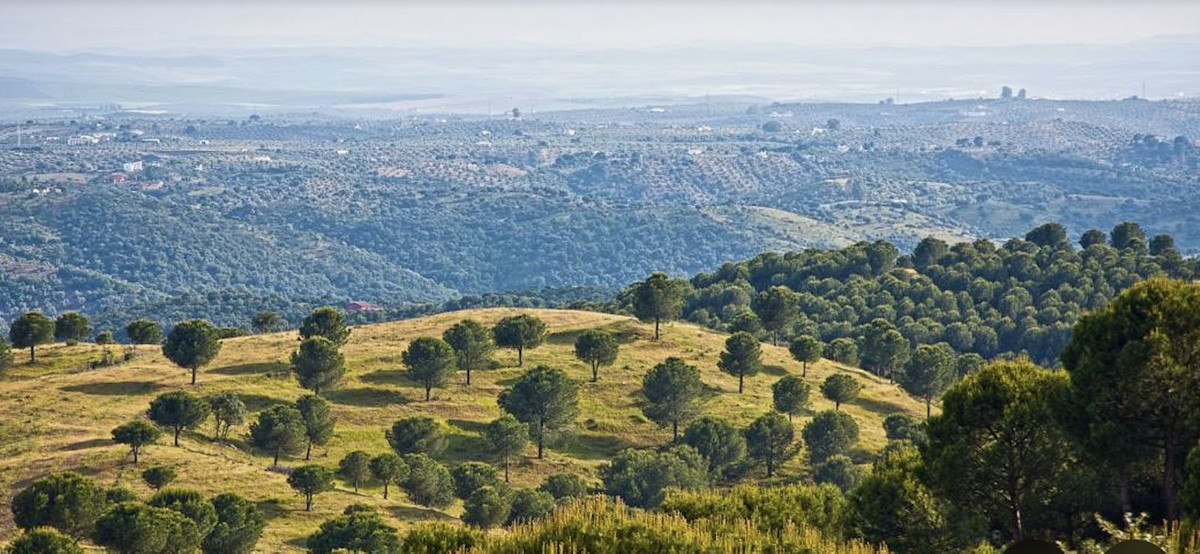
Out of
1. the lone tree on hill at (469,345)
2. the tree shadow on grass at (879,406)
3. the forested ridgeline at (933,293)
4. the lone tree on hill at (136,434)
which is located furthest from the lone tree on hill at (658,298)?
the lone tree on hill at (136,434)

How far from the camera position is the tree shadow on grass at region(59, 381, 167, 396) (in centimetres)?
9650

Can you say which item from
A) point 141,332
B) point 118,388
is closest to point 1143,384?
point 118,388

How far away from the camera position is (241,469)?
81938mm

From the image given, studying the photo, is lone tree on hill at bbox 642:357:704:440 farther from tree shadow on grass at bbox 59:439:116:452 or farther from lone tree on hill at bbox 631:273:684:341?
tree shadow on grass at bbox 59:439:116:452

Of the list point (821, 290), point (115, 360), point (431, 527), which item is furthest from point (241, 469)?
point (821, 290)

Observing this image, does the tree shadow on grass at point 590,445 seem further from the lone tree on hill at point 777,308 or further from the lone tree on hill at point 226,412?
the lone tree on hill at point 777,308

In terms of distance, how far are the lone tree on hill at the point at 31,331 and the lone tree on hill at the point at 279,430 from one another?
3110 centimetres

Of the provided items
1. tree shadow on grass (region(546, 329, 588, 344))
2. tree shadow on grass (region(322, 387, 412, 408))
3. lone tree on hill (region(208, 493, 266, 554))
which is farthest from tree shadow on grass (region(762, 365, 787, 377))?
lone tree on hill (region(208, 493, 266, 554))

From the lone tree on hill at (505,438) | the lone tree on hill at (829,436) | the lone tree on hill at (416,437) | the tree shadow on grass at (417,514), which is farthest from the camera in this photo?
the lone tree on hill at (829,436)

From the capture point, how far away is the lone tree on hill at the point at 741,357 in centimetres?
10919

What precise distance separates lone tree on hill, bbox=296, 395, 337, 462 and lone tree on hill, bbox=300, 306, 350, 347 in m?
21.0

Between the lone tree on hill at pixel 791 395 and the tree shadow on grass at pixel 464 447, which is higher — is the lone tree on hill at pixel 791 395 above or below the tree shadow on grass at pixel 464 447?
above

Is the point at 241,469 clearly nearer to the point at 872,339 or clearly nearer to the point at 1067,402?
the point at 1067,402

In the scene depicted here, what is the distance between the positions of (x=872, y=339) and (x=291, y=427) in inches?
2588
